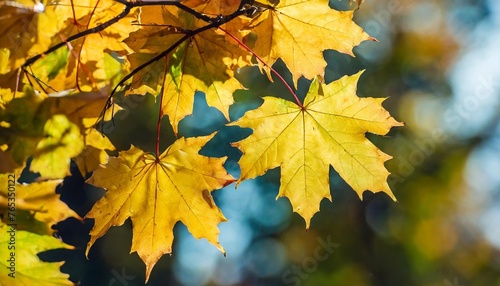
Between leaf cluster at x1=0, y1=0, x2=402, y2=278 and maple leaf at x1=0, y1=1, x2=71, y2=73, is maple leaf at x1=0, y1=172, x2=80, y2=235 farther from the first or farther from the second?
maple leaf at x1=0, y1=1, x2=71, y2=73

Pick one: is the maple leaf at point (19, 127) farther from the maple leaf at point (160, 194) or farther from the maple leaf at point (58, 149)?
the maple leaf at point (160, 194)

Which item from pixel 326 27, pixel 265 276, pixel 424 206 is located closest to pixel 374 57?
pixel 424 206

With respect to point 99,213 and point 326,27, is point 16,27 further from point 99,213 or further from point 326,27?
point 326,27

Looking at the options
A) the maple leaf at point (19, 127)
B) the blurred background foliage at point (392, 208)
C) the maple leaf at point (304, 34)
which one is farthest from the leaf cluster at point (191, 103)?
the blurred background foliage at point (392, 208)

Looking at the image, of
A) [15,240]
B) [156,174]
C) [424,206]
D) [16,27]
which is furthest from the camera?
[424,206]

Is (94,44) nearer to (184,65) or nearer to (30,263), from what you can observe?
(184,65)
